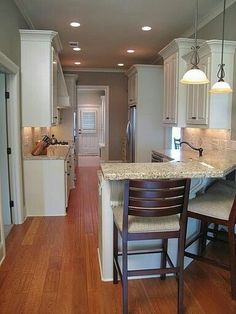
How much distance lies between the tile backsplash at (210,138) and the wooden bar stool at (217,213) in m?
1.12

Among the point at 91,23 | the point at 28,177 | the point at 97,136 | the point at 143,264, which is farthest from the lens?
the point at 97,136

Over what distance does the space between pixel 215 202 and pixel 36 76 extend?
302cm

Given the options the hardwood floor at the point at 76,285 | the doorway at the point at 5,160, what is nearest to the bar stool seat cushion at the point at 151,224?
the hardwood floor at the point at 76,285

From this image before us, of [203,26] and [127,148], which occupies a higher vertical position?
[203,26]

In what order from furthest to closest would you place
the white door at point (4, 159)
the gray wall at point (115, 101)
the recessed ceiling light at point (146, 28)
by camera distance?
the gray wall at point (115, 101), the recessed ceiling light at point (146, 28), the white door at point (4, 159)

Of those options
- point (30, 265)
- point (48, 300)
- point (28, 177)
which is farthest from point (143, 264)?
point (28, 177)

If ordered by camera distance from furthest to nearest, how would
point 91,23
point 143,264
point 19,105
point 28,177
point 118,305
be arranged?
point 91,23 < point 28,177 < point 19,105 < point 143,264 < point 118,305

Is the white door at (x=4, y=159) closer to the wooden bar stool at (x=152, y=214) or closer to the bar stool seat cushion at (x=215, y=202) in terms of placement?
the wooden bar stool at (x=152, y=214)

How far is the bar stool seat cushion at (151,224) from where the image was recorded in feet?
6.99

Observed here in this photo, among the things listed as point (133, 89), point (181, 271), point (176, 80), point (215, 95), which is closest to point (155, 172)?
point (181, 271)

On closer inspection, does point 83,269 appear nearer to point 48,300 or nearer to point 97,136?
point 48,300

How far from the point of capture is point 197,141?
4.87 m

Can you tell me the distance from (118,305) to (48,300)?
0.56 metres

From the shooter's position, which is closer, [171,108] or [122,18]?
[122,18]
